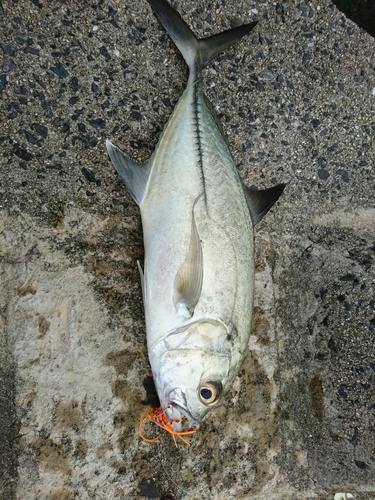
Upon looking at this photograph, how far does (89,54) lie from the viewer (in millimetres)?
2529

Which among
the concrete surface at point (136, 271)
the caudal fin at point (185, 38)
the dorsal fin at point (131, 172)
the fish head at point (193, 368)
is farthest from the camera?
the caudal fin at point (185, 38)

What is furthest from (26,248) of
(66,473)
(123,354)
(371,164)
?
(371,164)

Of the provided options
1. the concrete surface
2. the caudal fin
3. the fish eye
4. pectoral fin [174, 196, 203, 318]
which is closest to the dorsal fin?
the concrete surface

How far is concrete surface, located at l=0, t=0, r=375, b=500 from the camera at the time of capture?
2.13 meters

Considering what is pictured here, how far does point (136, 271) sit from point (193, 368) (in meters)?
0.67

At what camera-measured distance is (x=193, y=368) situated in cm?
196

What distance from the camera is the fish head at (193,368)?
6.39ft

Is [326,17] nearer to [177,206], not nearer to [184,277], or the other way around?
[177,206]

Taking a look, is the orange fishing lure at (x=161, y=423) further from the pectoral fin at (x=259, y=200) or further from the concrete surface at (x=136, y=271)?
the pectoral fin at (x=259, y=200)

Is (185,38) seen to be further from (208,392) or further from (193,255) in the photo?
(208,392)

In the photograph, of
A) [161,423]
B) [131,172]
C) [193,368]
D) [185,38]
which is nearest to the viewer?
[193,368]

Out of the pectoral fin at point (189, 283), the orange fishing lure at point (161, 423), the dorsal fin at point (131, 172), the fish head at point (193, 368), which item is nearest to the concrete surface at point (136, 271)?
the orange fishing lure at point (161, 423)

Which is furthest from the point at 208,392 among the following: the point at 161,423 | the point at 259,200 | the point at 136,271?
the point at 259,200

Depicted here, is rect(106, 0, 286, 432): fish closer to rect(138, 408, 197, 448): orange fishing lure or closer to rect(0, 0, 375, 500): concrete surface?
rect(138, 408, 197, 448): orange fishing lure
